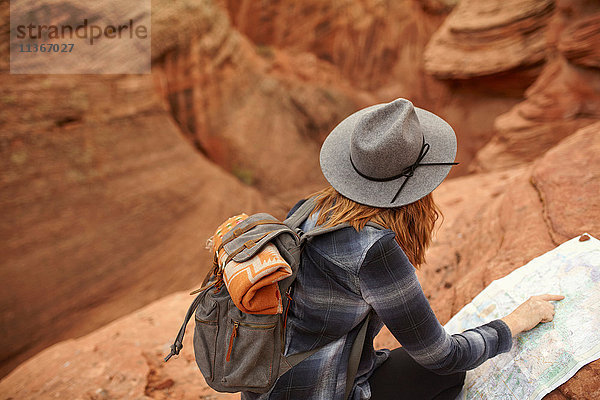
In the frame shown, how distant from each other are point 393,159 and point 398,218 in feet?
0.60

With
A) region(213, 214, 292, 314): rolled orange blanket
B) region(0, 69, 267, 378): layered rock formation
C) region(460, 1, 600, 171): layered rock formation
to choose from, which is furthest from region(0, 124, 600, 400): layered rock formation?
region(460, 1, 600, 171): layered rock formation

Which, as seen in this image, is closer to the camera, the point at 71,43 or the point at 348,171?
the point at 348,171

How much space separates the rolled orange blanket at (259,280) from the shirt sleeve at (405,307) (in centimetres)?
24

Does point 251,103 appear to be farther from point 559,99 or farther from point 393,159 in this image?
point 393,159

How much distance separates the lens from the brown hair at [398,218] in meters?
1.27

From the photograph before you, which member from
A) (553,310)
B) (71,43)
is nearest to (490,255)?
(553,310)

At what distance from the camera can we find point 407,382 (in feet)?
4.97

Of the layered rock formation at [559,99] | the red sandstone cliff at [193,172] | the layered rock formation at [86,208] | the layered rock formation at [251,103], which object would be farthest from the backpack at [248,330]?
the layered rock formation at [251,103]

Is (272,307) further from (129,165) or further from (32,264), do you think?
(129,165)

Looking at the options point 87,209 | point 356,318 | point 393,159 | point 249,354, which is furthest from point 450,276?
point 87,209

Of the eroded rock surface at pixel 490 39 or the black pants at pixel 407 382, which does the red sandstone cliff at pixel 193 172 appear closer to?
the eroded rock surface at pixel 490 39

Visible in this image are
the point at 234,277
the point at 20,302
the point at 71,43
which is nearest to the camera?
the point at 234,277

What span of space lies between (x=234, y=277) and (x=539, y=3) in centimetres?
634

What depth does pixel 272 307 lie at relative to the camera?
1194mm
